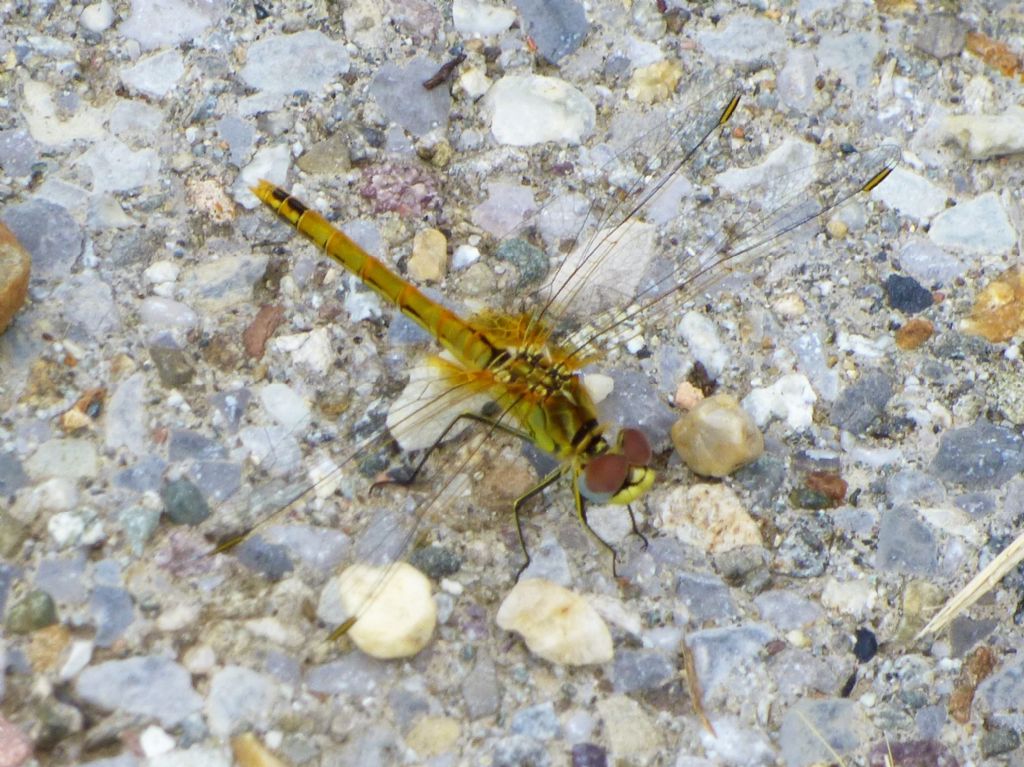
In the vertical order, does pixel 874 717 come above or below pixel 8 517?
below

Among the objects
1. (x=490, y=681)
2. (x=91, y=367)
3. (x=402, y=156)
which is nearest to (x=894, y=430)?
(x=490, y=681)

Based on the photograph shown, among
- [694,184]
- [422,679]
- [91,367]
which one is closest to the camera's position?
[422,679]

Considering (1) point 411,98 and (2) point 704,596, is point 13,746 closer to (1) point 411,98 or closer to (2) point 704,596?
(2) point 704,596

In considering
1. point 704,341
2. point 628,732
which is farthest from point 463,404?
point 628,732

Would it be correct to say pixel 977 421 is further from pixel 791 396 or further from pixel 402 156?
pixel 402 156

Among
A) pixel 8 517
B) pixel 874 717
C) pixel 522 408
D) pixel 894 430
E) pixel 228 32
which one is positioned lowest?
pixel 874 717

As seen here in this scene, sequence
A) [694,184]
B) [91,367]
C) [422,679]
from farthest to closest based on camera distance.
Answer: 1. [694,184]
2. [91,367]
3. [422,679]
